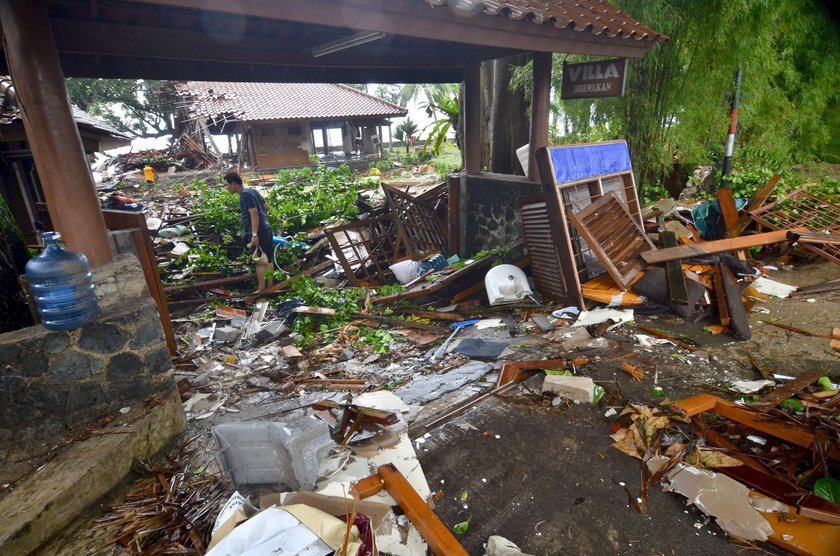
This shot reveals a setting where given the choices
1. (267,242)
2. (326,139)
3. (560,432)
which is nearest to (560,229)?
(560,432)

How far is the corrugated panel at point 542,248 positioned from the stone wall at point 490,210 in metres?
0.93

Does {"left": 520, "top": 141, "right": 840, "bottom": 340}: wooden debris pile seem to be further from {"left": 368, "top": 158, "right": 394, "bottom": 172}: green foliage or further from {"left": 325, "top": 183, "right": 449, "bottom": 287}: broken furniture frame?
{"left": 368, "top": 158, "right": 394, "bottom": 172}: green foliage

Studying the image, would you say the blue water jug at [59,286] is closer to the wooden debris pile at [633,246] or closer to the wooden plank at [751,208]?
the wooden debris pile at [633,246]

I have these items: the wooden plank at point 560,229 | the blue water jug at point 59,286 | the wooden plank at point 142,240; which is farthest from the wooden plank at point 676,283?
the blue water jug at point 59,286

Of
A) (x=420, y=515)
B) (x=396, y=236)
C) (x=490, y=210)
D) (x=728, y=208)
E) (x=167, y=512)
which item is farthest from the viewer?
(x=396, y=236)

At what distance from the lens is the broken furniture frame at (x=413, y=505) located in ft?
7.49

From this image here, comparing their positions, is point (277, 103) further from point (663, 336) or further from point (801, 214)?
point (663, 336)

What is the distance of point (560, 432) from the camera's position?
3.28 meters

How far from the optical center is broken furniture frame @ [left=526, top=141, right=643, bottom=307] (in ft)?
17.9

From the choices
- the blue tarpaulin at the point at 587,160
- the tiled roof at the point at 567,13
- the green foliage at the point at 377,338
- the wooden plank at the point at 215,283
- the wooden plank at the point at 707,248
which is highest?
the tiled roof at the point at 567,13

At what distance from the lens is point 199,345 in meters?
6.14

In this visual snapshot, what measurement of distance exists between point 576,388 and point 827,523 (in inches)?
62.5

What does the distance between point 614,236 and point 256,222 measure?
227 inches

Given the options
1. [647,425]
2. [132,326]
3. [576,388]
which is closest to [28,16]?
[132,326]
